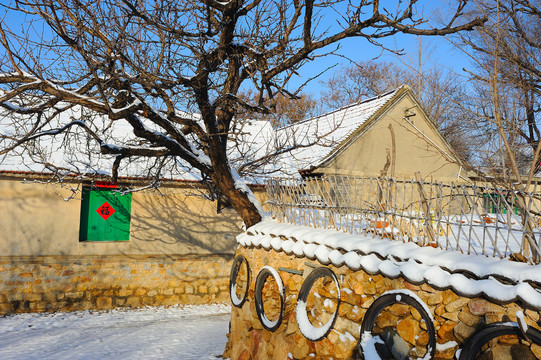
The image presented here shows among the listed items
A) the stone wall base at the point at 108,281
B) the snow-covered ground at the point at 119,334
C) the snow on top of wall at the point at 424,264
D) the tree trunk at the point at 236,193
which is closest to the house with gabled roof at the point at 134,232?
the stone wall base at the point at 108,281

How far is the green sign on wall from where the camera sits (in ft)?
33.0

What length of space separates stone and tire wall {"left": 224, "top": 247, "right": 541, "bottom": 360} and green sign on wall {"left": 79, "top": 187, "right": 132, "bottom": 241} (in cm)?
521

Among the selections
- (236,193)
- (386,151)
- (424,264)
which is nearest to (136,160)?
(236,193)

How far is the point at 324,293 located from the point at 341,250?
557mm

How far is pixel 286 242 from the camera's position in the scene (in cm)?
514

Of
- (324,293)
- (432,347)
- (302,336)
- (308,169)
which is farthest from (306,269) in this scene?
(308,169)

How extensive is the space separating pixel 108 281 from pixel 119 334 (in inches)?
87.9

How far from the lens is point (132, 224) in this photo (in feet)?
34.1

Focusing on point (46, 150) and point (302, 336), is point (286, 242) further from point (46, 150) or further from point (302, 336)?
point (46, 150)

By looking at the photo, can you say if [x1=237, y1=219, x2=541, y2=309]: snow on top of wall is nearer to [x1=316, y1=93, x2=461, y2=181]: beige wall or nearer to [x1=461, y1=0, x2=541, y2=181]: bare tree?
[x1=461, y1=0, x2=541, y2=181]: bare tree

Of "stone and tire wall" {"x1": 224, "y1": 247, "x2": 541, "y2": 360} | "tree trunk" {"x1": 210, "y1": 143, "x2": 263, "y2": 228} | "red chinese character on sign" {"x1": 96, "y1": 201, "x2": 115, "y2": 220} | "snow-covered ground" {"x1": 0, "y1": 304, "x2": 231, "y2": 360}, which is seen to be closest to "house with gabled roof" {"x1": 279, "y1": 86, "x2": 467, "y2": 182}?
"tree trunk" {"x1": 210, "y1": 143, "x2": 263, "y2": 228}

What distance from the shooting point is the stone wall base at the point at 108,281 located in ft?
30.6

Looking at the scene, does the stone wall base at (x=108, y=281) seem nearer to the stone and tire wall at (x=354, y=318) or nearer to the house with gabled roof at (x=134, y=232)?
the house with gabled roof at (x=134, y=232)

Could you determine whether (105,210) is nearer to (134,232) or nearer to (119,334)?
(134,232)
